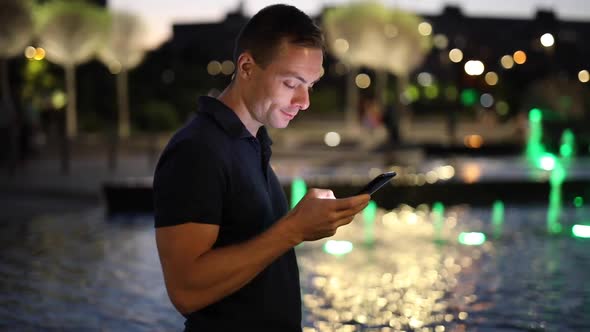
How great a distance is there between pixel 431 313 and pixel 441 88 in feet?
282

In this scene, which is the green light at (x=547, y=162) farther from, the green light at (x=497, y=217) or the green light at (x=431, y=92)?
the green light at (x=431, y=92)

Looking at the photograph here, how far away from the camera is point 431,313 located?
23.3ft

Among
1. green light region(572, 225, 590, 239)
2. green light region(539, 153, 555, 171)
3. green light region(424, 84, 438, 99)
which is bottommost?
green light region(572, 225, 590, 239)

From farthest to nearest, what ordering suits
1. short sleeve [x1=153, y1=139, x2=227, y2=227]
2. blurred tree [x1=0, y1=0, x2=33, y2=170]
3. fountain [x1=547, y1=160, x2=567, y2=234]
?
blurred tree [x1=0, y1=0, x2=33, y2=170] → fountain [x1=547, y1=160, x2=567, y2=234] → short sleeve [x1=153, y1=139, x2=227, y2=227]

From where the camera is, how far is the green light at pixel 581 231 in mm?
11822

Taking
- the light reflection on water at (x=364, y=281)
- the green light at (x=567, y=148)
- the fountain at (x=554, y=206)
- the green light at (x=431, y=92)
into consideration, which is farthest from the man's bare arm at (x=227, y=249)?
the green light at (x=431, y=92)

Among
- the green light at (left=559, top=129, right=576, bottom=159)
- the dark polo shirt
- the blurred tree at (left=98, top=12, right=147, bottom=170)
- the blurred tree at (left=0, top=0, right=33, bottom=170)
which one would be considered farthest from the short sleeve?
the blurred tree at (left=98, top=12, right=147, bottom=170)

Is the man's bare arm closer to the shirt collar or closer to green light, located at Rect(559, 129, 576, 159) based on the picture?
the shirt collar

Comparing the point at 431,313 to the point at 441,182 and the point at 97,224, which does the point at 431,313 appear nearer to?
the point at 97,224

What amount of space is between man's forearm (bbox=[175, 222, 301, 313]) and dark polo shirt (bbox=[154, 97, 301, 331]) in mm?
101

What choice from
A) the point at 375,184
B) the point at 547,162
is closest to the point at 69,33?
the point at 547,162

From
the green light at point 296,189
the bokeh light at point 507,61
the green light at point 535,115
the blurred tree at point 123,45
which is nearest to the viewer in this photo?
the green light at point 296,189

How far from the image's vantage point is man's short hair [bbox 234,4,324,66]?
103 inches

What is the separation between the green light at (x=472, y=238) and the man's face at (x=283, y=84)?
8.73 meters
